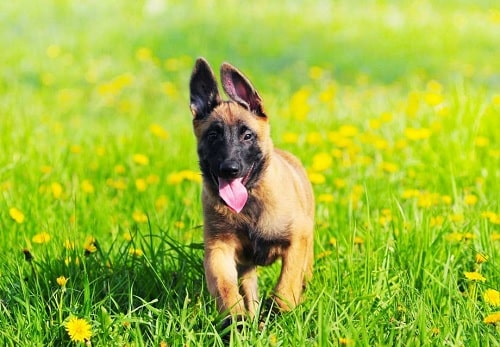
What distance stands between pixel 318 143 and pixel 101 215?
2.07 m

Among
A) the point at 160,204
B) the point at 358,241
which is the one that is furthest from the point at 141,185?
the point at 358,241

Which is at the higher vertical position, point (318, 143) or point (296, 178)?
point (296, 178)

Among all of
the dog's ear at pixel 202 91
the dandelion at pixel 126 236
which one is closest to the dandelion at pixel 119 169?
the dandelion at pixel 126 236

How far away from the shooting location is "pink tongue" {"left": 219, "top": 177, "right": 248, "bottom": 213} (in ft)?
11.4

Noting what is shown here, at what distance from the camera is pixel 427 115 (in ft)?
22.0

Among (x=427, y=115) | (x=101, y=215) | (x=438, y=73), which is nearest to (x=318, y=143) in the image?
(x=427, y=115)

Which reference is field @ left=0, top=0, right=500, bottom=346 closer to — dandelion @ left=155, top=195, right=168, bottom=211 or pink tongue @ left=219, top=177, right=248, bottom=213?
dandelion @ left=155, top=195, right=168, bottom=211

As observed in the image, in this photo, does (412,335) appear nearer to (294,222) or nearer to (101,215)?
(294,222)

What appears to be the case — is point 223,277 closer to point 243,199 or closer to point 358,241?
point 243,199

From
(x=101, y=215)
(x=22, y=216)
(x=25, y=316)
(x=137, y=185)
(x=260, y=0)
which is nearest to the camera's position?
(x=25, y=316)

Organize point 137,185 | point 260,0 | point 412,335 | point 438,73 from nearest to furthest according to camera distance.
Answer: point 412,335, point 137,185, point 438,73, point 260,0

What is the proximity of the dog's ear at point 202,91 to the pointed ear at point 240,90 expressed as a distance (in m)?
0.05

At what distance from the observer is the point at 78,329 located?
297 cm

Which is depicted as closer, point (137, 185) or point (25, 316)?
point (25, 316)
